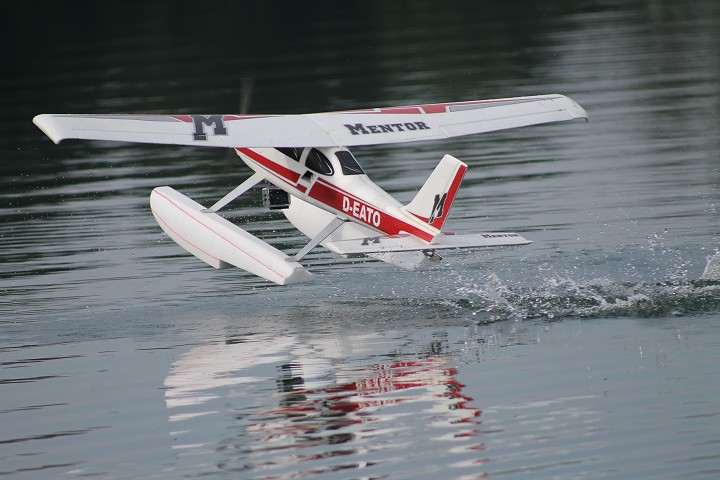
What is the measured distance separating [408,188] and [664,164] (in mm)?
4099

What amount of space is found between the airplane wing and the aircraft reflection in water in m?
2.80

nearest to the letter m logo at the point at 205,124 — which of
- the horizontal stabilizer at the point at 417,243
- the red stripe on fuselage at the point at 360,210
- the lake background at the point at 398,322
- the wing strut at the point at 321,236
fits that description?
the red stripe on fuselage at the point at 360,210

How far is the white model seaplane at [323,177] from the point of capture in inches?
514

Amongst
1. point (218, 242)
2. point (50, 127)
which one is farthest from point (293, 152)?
point (50, 127)

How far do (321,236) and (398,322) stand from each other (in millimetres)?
1870

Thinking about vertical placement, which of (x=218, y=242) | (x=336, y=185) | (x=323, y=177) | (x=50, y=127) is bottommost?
(x=218, y=242)

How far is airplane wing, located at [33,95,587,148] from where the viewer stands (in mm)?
13797

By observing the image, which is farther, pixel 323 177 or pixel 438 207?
pixel 323 177

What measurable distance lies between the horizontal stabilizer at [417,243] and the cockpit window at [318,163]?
1737mm

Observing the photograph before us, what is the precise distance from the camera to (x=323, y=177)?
48.1 ft

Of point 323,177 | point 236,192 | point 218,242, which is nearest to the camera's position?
point 323,177

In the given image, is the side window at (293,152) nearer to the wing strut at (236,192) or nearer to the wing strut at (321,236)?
the wing strut at (236,192)

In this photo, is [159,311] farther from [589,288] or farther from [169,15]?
[169,15]

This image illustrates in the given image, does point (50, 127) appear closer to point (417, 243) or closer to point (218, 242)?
point (218, 242)
